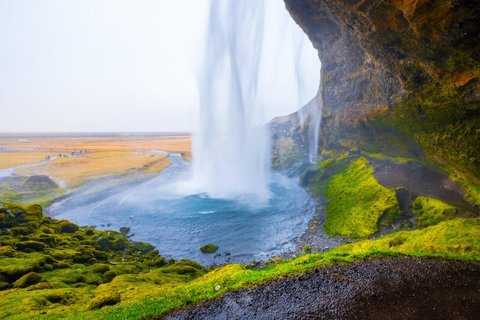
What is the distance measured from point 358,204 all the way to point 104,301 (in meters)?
24.0

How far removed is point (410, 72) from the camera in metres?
19.1

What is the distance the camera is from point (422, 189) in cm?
2061

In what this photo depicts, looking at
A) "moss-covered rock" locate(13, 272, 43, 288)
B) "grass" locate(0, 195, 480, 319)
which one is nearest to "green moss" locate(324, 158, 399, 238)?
"grass" locate(0, 195, 480, 319)

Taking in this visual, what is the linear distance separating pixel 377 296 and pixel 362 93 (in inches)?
1322

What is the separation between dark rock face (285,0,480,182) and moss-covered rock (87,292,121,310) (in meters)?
21.0

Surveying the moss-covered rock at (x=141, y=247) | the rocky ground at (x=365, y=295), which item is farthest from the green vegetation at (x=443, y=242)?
the moss-covered rock at (x=141, y=247)

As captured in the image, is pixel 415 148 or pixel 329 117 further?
pixel 329 117

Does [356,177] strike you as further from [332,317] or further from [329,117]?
[332,317]

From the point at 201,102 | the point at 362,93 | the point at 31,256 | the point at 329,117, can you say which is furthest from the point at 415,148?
the point at 31,256

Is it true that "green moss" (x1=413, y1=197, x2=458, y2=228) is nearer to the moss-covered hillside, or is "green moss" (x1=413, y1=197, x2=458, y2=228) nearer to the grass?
the moss-covered hillside

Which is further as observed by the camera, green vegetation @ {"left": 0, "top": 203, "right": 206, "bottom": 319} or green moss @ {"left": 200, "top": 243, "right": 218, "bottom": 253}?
green moss @ {"left": 200, "top": 243, "right": 218, "bottom": 253}

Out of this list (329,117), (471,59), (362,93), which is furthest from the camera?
(329,117)

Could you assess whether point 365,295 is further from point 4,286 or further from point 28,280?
point 4,286

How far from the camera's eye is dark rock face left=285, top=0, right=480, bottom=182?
40.2 feet
